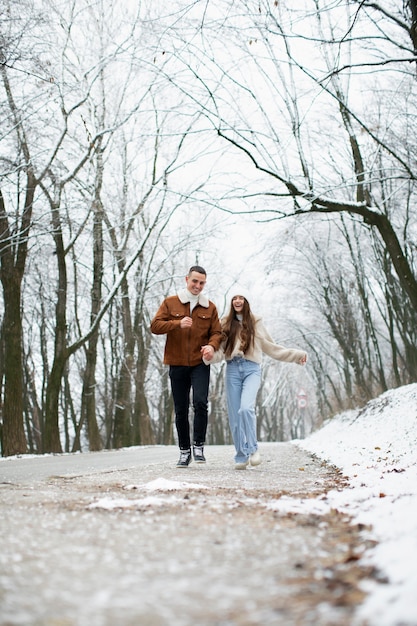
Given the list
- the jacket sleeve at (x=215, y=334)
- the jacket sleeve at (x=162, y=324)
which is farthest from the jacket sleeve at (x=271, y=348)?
the jacket sleeve at (x=162, y=324)

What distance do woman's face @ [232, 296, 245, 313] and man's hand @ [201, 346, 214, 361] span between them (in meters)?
0.75

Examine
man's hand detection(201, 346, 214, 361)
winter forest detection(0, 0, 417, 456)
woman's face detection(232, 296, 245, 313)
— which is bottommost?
man's hand detection(201, 346, 214, 361)

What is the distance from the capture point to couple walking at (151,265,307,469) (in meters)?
6.48

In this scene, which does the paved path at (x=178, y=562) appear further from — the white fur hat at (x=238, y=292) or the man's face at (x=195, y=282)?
the white fur hat at (x=238, y=292)

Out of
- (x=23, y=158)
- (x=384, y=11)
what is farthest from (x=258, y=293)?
(x=384, y=11)

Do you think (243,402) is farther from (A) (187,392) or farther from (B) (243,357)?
(A) (187,392)

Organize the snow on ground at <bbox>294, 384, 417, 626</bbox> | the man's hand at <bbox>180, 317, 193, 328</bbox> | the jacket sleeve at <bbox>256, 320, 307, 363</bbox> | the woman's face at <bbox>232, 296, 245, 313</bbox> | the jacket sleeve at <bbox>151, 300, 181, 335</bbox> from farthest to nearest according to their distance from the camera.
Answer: the jacket sleeve at <bbox>256, 320, 307, 363</bbox>, the woman's face at <bbox>232, 296, 245, 313</bbox>, the jacket sleeve at <bbox>151, 300, 181, 335</bbox>, the man's hand at <bbox>180, 317, 193, 328</bbox>, the snow on ground at <bbox>294, 384, 417, 626</bbox>

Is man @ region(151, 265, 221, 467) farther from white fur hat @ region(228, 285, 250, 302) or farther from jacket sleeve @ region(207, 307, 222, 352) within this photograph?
white fur hat @ region(228, 285, 250, 302)

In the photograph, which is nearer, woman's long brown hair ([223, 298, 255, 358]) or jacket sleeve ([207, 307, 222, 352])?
jacket sleeve ([207, 307, 222, 352])

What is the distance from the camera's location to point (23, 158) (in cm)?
1290

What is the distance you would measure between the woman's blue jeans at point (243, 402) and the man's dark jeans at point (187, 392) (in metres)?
0.31

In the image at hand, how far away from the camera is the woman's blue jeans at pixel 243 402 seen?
6.45m

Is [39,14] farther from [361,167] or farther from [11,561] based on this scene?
[11,561]

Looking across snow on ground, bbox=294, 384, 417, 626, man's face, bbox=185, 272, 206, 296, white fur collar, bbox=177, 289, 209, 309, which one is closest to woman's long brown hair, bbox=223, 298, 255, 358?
white fur collar, bbox=177, 289, 209, 309
